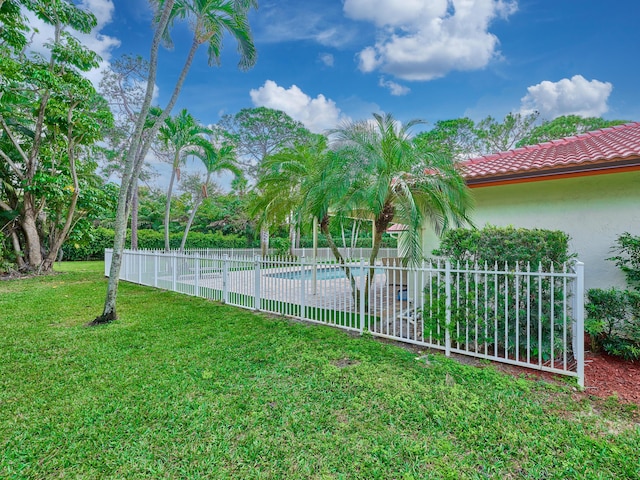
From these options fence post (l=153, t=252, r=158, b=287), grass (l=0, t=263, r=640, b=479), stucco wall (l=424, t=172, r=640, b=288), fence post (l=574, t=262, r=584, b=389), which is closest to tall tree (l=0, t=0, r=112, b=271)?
fence post (l=153, t=252, r=158, b=287)

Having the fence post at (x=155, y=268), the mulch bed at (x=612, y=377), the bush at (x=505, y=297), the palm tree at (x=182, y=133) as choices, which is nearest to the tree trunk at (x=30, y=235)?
the palm tree at (x=182, y=133)

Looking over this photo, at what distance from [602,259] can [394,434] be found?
5521mm

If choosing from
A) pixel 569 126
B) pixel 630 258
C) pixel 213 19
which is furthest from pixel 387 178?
pixel 569 126

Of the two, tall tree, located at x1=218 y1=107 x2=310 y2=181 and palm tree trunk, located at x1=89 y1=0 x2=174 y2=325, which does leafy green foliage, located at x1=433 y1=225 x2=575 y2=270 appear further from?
tall tree, located at x1=218 y1=107 x2=310 y2=181

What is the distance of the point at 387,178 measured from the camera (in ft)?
19.1

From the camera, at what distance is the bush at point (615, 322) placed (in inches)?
184

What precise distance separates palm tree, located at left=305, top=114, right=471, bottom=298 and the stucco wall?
1.42 metres

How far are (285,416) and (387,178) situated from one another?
426 centimetres

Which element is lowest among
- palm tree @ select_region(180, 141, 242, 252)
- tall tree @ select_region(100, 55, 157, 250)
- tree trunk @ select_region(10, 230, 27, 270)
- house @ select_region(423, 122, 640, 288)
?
tree trunk @ select_region(10, 230, 27, 270)

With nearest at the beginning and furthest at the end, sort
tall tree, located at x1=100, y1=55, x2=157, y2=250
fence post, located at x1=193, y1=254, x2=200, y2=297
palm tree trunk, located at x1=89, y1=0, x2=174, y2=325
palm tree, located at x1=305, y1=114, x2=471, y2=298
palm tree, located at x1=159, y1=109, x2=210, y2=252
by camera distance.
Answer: palm tree, located at x1=305, y1=114, x2=471, y2=298, palm tree trunk, located at x1=89, y1=0, x2=174, y2=325, fence post, located at x1=193, y1=254, x2=200, y2=297, palm tree, located at x1=159, y1=109, x2=210, y2=252, tall tree, located at x1=100, y1=55, x2=157, y2=250

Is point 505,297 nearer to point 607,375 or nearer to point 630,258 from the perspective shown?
point 607,375

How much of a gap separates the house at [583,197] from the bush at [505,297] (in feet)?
4.99

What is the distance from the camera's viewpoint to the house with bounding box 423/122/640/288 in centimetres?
551

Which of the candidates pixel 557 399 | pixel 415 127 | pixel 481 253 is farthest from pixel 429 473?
pixel 415 127
